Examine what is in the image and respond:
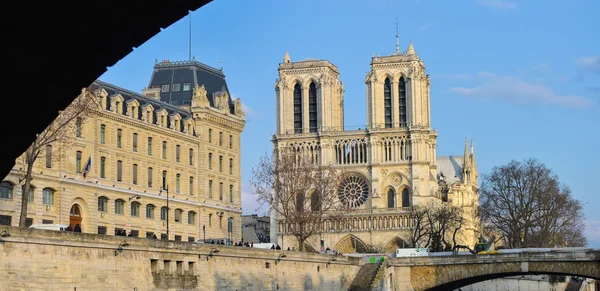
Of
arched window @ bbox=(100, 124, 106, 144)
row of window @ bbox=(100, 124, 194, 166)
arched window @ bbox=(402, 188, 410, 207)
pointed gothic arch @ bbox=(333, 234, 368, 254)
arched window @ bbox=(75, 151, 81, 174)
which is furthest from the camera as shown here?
arched window @ bbox=(402, 188, 410, 207)

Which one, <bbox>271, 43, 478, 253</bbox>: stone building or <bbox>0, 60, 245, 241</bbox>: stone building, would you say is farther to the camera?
<bbox>271, 43, 478, 253</bbox>: stone building

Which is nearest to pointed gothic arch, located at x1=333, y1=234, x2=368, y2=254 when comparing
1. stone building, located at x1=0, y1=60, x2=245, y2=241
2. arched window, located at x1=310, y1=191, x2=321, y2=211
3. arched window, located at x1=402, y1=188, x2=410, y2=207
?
arched window, located at x1=402, y1=188, x2=410, y2=207

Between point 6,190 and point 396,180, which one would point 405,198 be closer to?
point 396,180

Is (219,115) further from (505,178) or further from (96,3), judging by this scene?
(96,3)

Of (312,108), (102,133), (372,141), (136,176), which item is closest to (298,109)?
(312,108)

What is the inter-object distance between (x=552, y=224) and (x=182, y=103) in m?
43.5

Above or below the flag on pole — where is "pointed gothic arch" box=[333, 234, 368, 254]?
below

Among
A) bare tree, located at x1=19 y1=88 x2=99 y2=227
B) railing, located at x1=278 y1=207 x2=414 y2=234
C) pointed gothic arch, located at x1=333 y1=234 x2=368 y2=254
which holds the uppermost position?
bare tree, located at x1=19 y1=88 x2=99 y2=227

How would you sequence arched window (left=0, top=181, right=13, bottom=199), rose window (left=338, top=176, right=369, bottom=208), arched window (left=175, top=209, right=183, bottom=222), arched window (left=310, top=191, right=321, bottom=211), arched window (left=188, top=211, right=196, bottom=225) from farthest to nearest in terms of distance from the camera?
rose window (left=338, top=176, right=369, bottom=208) < arched window (left=310, top=191, right=321, bottom=211) < arched window (left=188, top=211, right=196, bottom=225) < arched window (left=175, top=209, right=183, bottom=222) < arched window (left=0, top=181, right=13, bottom=199)

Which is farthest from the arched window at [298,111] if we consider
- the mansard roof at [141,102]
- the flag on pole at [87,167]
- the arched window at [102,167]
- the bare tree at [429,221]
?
the flag on pole at [87,167]

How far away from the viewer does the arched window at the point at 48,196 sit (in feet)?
239

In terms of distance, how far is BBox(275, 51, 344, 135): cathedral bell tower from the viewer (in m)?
161

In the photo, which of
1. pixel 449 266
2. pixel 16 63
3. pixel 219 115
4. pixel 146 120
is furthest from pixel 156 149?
pixel 16 63

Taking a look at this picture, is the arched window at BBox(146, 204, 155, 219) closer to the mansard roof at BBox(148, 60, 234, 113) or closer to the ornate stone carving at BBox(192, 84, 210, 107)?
the ornate stone carving at BBox(192, 84, 210, 107)
